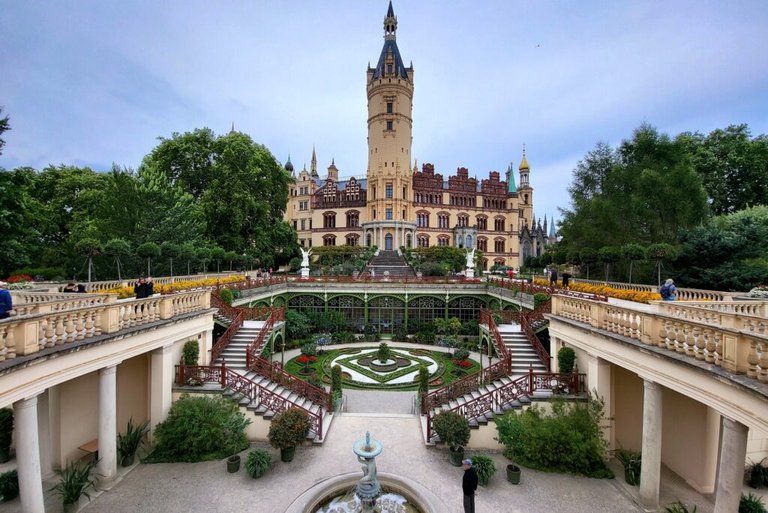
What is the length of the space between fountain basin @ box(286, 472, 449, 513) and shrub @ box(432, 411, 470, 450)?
1.57 metres

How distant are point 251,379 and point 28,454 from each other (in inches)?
242

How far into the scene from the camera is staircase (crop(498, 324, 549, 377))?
12930mm

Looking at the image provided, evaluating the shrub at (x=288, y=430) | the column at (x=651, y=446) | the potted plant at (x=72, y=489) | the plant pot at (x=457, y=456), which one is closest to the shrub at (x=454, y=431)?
the plant pot at (x=457, y=456)

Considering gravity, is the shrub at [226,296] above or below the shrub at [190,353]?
above

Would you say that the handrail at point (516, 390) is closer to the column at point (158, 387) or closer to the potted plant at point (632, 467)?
the potted plant at point (632, 467)

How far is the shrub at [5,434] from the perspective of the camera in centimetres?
940

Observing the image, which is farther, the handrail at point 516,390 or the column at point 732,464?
the handrail at point 516,390

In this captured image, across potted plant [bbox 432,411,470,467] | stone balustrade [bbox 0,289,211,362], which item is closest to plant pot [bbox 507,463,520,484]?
potted plant [bbox 432,411,470,467]

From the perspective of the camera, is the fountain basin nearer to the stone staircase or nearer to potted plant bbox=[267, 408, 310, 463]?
potted plant bbox=[267, 408, 310, 463]

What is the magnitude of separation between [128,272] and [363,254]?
26.7 m

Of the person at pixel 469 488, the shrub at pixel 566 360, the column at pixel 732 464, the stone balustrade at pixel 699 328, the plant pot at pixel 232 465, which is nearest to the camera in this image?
the stone balustrade at pixel 699 328

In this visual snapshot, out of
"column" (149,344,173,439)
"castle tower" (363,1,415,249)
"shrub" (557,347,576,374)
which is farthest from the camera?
"castle tower" (363,1,415,249)

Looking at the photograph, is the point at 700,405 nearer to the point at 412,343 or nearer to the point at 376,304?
the point at 412,343

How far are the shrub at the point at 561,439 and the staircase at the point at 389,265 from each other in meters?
27.6
